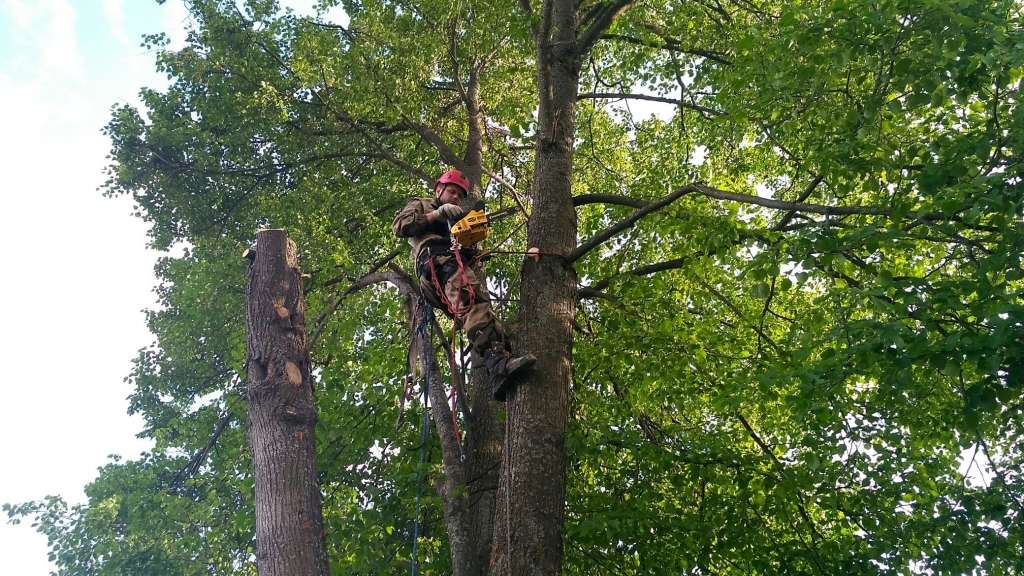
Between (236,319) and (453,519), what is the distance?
548 centimetres

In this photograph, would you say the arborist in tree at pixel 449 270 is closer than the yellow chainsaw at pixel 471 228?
Yes

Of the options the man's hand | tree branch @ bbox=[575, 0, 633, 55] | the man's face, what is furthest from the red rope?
tree branch @ bbox=[575, 0, 633, 55]

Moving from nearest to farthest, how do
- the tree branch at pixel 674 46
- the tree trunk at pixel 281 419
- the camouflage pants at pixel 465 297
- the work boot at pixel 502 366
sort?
1. the tree trunk at pixel 281 419
2. the work boot at pixel 502 366
3. the camouflage pants at pixel 465 297
4. the tree branch at pixel 674 46

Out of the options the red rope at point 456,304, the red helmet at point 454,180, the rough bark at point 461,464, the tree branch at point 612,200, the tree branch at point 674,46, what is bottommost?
the rough bark at point 461,464

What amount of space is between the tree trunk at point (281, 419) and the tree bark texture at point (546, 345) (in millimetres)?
1087

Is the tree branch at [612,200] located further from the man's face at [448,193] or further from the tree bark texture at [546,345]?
the man's face at [448,193]

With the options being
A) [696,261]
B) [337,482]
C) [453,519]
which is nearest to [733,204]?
[696,261]

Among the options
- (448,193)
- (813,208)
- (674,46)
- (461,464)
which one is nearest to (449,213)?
(448,193)

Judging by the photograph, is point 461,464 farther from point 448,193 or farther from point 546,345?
point 448,193

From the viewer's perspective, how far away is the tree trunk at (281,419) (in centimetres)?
387

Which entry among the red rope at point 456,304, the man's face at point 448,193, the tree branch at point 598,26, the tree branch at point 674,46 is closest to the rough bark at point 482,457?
the red rope at point 456,304

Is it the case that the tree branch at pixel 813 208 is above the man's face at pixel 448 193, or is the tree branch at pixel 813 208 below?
below

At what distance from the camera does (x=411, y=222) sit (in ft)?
18.4

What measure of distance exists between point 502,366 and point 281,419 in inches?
54.0
